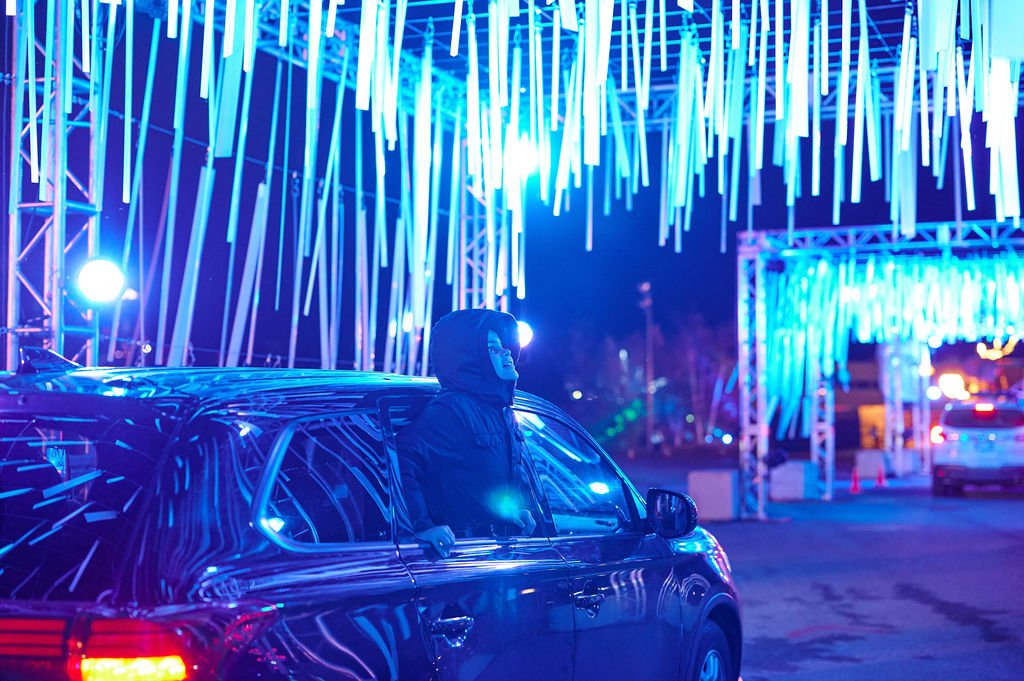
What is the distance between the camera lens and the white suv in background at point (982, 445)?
23.9 meters

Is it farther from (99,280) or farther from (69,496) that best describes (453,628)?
(99,280)

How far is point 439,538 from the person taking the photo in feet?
12.1

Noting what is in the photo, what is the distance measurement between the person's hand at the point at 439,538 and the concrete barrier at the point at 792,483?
834 inches

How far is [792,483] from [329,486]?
71.3ft

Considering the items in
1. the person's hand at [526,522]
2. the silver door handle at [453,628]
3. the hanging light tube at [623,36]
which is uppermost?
the hanging light tube at [623,36]

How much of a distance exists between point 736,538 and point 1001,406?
379 inches

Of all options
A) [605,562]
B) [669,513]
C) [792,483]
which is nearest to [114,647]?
[605,562]

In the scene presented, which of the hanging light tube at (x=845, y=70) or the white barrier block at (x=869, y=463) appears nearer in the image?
the hanging light tube at (x=845, y=70)

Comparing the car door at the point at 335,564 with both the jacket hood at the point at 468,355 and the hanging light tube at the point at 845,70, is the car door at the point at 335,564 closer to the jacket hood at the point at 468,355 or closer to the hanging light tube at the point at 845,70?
the jacket hood at the point at 468,355

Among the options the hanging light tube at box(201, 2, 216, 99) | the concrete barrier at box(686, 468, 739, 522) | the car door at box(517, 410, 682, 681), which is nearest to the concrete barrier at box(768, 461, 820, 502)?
the concrete barrier at box(686, 468, 739, 522)

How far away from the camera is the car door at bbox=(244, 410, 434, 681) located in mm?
3111

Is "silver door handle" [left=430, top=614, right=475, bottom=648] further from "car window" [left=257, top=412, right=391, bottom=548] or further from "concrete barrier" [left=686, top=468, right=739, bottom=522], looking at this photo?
"concrete barrier" [left=686, top=468, right=739, bottom=522]

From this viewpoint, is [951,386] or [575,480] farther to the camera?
[951,386]

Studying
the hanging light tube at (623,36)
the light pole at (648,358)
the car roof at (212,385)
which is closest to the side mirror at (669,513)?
the car roof at (212,385)
